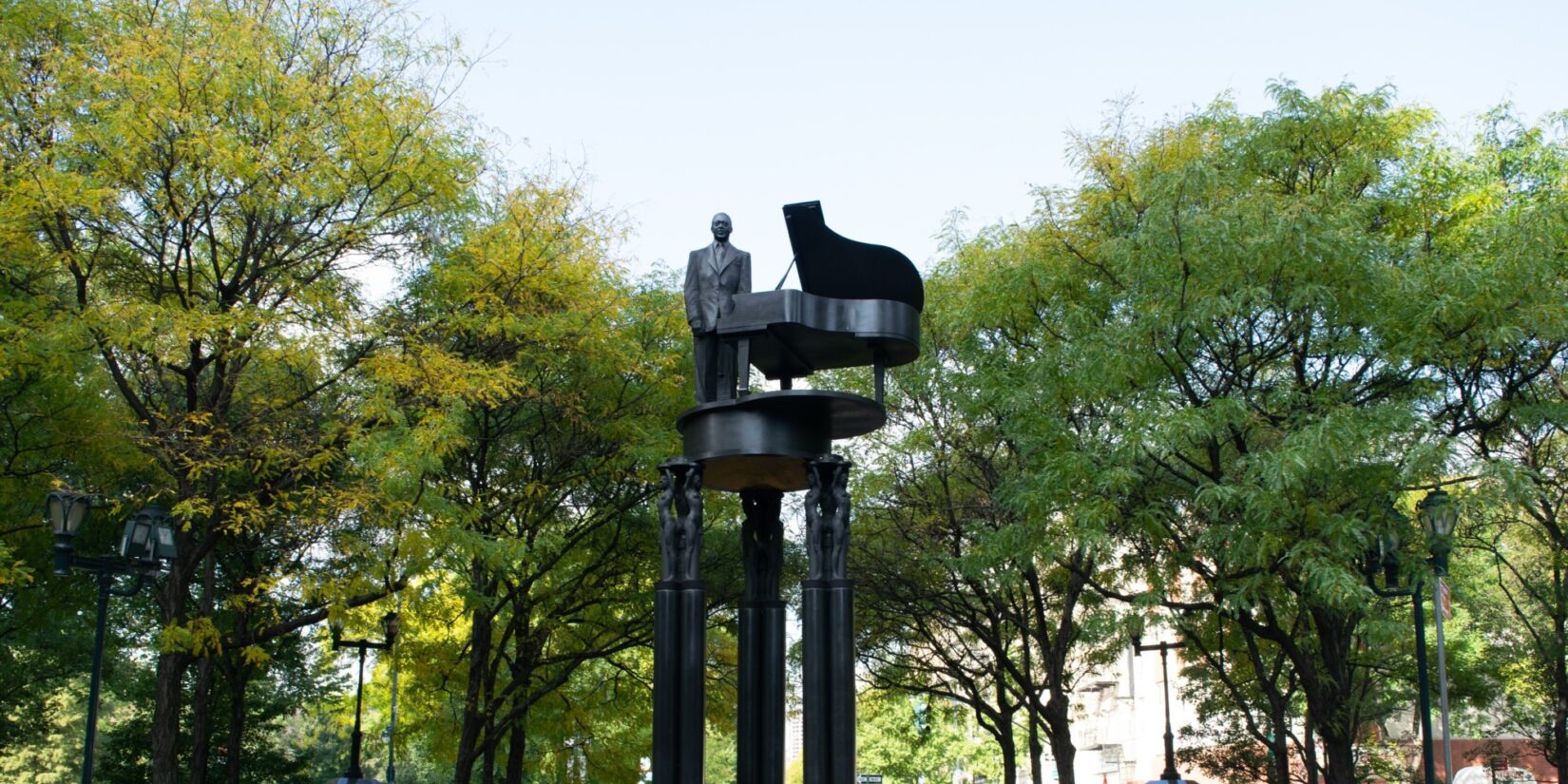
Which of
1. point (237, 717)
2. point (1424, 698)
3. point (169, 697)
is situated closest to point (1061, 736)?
point (1424, 698)

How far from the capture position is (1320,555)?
16172mm

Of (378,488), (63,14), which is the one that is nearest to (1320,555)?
(378,488)

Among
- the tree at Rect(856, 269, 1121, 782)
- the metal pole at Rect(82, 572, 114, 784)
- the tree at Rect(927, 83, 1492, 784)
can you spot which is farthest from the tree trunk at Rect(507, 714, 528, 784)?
the tree at Rect(927, 83, 1492, 784)

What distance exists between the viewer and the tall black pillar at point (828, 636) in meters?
11.5

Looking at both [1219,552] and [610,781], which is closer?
[1219,552]

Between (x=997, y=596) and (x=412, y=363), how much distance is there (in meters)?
12.3

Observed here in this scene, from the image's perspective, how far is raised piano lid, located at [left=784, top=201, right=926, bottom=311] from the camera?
485 inches

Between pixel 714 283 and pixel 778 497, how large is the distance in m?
2.31

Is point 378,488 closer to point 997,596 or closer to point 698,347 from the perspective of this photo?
point 698,347

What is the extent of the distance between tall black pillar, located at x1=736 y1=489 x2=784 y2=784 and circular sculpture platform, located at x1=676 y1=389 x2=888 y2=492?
0.64 metres

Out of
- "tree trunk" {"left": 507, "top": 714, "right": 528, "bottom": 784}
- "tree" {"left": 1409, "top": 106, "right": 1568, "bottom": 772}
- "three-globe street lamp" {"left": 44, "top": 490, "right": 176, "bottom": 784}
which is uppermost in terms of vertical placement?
"tree" {"left": 1409, "top": 106, "right": 1568, "bottom": 772}

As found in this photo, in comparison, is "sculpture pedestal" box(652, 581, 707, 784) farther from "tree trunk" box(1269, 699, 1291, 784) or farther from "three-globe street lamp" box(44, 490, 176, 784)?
"tree trunk" box(1269, 699, 1291, 784)

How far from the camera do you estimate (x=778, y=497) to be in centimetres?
1312

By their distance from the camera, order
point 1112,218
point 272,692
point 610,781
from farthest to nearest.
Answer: point 272,692 → point 610,781 → point 1112,218
